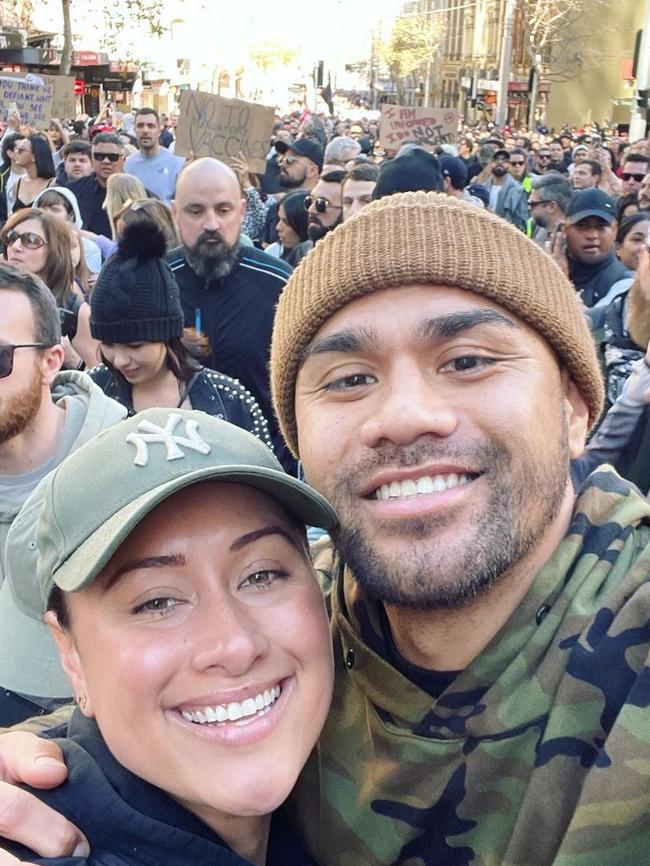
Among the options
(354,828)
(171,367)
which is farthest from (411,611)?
(171,367)

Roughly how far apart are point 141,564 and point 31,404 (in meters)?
1.76

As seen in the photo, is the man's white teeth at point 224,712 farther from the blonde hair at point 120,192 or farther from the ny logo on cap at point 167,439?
the blonde hair at point 120,192

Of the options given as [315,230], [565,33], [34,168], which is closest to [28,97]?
[34,168]

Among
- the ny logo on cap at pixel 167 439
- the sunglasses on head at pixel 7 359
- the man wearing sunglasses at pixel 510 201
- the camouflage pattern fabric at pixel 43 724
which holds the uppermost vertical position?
the ny logo on cap at pixel 167 439

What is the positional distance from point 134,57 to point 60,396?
152 ft

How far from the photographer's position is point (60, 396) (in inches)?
139

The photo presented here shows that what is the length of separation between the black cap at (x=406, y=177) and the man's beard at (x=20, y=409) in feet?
12.4

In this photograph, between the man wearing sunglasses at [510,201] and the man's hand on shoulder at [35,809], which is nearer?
the man's hand on shoulder at [35,809]

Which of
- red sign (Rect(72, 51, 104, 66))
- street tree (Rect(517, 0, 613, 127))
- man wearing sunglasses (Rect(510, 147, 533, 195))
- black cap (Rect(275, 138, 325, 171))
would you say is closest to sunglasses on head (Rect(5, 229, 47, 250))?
black cap (Rect(275, 138, 325, 171))

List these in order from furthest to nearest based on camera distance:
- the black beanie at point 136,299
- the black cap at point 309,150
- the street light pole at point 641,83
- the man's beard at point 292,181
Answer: the street light pole at point 641,83
the black cap at point 309,150
the man's beard at point 292,181
the black beanie at point 136,299

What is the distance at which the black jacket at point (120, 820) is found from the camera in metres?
1.52

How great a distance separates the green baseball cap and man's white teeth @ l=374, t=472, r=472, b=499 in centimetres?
13

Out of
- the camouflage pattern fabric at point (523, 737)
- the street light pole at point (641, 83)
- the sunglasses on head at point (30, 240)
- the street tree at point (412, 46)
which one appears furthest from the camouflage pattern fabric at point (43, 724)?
the street tree at point (412, 46)

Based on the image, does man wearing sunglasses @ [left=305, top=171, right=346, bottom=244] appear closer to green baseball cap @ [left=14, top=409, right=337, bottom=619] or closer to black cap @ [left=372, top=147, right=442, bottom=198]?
black cap @ [left=372, top=147, right=442, bottom=198]
